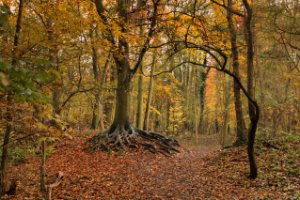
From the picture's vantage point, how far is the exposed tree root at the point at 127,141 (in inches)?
473

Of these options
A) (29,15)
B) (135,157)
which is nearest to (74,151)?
(135,157)

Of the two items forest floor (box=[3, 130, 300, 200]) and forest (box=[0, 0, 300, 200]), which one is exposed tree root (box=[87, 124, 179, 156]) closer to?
forest (box=[0, 0, 300, 200])

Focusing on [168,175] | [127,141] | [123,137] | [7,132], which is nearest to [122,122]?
[123,137]

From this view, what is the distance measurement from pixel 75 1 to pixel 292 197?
8665mm

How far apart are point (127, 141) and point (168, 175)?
3.68m

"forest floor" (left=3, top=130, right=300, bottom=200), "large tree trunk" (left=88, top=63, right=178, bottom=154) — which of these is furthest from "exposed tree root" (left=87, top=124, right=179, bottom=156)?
"forest floor" (left=3, top=130, right=300, bottom=200)

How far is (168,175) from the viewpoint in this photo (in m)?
9.27

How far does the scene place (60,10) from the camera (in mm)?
7359

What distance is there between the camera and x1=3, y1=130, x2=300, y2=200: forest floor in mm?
7094

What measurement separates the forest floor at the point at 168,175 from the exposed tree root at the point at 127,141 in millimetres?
521

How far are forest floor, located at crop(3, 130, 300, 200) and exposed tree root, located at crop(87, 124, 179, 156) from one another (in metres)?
0.52

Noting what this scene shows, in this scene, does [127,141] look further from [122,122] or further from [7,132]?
[7,132]

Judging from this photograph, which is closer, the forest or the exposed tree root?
the forest

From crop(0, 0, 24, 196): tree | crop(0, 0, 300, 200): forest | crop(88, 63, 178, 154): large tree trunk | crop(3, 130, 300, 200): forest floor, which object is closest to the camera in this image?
crop(0, 0, 24, 196): tree
